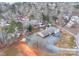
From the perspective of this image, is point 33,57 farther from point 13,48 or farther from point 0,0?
point 0,0

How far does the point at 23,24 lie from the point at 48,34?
149mm

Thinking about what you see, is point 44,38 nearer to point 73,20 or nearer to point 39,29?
point 39,29

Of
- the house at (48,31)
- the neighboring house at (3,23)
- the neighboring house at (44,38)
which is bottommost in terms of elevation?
the neighboring house at (44,38)

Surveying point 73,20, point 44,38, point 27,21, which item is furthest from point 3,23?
point 73,20

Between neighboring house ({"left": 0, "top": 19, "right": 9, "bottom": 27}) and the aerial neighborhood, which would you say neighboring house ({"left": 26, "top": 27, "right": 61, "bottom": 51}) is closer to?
the aerial neighborhood

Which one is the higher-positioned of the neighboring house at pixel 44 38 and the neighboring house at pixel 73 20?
the neighboring house at pixel 73 20

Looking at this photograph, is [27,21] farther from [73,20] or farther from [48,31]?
[73,20]

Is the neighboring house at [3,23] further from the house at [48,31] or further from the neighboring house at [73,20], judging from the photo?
the neighboring house at [73,20]

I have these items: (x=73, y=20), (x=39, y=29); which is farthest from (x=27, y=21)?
(x=73, y=20)

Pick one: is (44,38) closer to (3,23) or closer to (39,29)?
(39,29)

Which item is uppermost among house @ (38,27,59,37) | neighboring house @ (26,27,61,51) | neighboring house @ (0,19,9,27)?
neighboring house @ (0,19,9,27)

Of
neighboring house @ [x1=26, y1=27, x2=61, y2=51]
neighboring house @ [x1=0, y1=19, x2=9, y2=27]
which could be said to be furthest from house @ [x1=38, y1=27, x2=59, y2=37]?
neighboring house @ [x1=0, y1=19, x2=9, y2=27]

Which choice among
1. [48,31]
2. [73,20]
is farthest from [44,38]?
[73,20]

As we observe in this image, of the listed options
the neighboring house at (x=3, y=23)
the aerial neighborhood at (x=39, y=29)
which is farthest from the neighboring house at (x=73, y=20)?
the neighboring house at (x=3, y=23)
